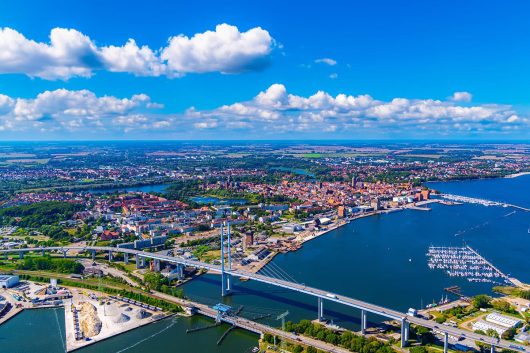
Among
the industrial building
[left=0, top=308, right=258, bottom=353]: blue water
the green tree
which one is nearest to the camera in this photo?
[left=0, top=308, right=258, bottom=353]: blue water

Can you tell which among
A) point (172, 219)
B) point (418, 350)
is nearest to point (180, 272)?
point (418, 350)

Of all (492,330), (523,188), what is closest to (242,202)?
(492,330)

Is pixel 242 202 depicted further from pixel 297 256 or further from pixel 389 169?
pixel 389 169

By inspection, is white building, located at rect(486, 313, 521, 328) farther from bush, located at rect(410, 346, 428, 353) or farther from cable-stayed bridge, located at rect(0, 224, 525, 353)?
bush, located at rect(410, 346, 428, 353)

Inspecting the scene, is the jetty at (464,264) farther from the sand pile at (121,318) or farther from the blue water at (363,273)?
the sand pile at (121,318)

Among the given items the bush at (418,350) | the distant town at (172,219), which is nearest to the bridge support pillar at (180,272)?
the distant town at (172,219)

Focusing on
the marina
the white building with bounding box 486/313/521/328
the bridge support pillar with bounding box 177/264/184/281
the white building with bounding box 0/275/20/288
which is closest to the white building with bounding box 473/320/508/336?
the white building with bounding box 486/313/521/328
